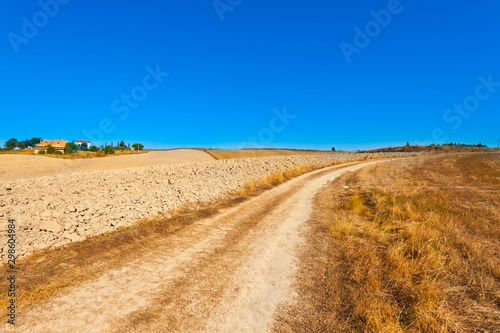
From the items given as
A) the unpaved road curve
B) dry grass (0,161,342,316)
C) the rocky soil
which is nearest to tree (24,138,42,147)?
the rocky soil

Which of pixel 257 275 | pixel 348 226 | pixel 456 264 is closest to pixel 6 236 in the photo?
pixel 257 275

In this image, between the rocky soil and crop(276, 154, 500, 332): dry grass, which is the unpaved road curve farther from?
the rocky soil

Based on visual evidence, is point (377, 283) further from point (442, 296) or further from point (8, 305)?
point (8, 305)

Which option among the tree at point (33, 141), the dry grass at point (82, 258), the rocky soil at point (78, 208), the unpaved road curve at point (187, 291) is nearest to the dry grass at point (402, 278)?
the unpaved road curve at point (187, 291)

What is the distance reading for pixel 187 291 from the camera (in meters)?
4.29

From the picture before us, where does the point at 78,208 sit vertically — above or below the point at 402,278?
above

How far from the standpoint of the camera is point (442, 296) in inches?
157

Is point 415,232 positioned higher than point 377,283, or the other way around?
point 415,232

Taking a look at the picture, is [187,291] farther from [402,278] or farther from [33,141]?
[33,141]

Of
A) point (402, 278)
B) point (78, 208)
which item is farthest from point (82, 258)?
point (402, 278)

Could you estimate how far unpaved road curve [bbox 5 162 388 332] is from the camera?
342cm

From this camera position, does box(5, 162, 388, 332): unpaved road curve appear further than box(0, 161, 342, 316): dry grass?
No

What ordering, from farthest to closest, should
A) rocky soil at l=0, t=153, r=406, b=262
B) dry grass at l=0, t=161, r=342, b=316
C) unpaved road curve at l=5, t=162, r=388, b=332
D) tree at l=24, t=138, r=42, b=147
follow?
tree at l=24, t=138, r=42, b=147 < rocky soil at l=0, t=153, r=406, b=262 < dry grass at l=0, t=161, r=342, b=316 < unpaved road curve at l=5, t=162, r=388, b=332

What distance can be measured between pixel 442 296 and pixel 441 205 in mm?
8307
